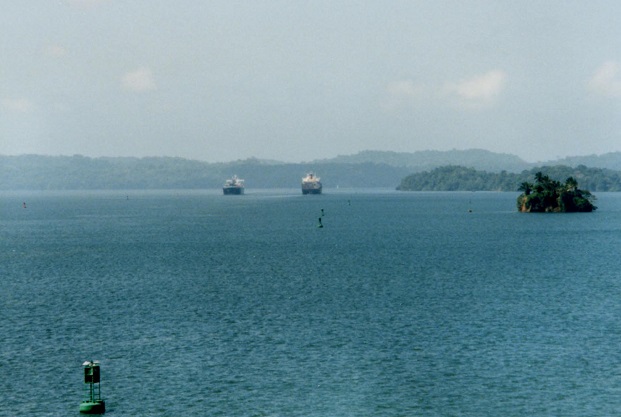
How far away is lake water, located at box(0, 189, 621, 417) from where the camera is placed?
157 feet

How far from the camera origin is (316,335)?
65375 millimetres

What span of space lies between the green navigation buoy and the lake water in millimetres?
785

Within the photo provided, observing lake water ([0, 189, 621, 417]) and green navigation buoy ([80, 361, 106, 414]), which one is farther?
lake water ([0, 189, 621, 417])

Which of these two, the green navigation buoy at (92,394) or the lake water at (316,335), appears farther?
the lake water at (316,335)

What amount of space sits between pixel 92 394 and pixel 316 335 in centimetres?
2369

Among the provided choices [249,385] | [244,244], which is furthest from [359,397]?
[244,244]

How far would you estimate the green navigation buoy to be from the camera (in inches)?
1704

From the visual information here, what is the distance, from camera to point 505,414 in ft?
147

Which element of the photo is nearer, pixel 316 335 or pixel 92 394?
pixel 92 394

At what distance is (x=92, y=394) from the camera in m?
45.2

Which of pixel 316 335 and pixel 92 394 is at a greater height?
pixel 92 394

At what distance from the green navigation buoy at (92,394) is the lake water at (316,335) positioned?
785mm

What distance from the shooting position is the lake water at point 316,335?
47.8 meters

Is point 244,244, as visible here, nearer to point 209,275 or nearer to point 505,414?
point 209,275
